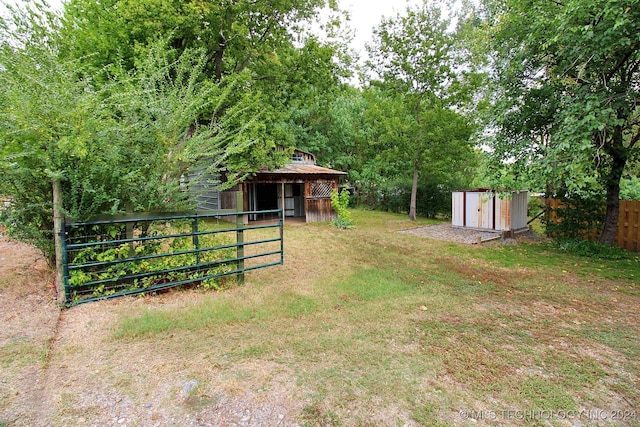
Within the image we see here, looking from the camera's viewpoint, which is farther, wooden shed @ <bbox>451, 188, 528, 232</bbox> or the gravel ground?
wooden shed @ <bbox>451, 188, 528, 232</bbox>

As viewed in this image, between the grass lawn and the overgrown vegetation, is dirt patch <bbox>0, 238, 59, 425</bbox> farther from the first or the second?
the overgrown vegetation

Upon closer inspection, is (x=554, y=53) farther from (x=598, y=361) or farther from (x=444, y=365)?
(x=444, y=365)

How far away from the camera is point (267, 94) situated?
1167cm

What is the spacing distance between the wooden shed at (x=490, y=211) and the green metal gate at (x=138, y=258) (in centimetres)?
813

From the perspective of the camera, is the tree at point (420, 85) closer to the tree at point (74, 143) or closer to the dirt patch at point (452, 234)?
the dirt patch at point (452, 234)

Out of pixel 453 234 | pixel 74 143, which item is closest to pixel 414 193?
pixel 453 234

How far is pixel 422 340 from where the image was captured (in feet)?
10.5

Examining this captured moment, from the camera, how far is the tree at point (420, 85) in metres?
12.1

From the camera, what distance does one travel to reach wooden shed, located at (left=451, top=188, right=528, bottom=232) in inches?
391

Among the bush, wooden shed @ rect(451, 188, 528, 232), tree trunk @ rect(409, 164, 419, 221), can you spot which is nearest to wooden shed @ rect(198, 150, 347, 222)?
tree trunk @ rect(409, 164, 419, 221)

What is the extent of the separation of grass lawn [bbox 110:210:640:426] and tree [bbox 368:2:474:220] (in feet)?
24.9

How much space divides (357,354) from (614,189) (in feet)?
26.9

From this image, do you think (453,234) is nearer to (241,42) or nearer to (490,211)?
(490,211)

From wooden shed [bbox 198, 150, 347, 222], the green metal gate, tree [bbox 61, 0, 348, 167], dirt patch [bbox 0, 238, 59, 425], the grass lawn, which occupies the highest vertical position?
tree [bbox 61, 0, 348, 167]
